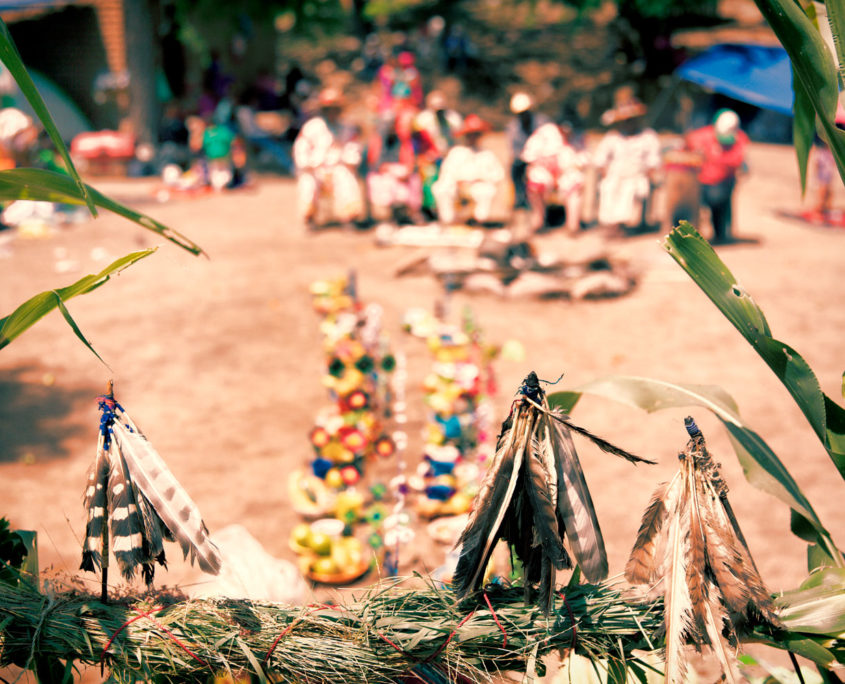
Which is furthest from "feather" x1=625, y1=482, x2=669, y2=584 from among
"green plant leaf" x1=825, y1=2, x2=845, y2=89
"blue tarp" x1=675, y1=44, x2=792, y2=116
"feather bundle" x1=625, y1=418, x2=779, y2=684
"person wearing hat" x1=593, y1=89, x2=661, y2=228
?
"person wearing hat" x1=593, y1=89, x2=661, y2=228

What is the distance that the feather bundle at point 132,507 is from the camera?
1822mm

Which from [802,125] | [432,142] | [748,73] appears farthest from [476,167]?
[802,125]

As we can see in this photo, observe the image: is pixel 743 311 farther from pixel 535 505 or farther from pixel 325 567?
pixel 325 567

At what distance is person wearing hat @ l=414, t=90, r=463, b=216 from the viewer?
1036 centimetres

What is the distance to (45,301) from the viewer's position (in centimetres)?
184

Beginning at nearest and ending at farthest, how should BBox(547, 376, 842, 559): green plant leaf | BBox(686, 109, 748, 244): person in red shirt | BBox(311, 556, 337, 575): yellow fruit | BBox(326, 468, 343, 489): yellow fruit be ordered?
1. BBox(547, 376, 842, 559): green plant leaf
2. BBox(311, 556, 337, 575): yellow fruit
3. BBox(326, 468, 343, 489): yellow fruit
4. BBox(686, 109, 748, 244): person in red shirt

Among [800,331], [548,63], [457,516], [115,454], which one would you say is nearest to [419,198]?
[800,331]

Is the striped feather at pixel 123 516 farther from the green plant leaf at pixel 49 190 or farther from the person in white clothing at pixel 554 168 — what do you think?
the person in white clothing at pixel 554 168

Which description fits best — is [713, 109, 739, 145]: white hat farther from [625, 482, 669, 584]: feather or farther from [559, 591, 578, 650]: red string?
[559, 591, 578, 650]: red string

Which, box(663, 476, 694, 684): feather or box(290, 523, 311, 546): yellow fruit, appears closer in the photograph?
box(663, 476, 694, 684): feather

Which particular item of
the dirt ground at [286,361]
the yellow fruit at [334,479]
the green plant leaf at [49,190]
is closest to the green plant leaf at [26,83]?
the green plant leaf at [49,190]

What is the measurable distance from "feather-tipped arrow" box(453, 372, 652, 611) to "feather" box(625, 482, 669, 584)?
0.10m

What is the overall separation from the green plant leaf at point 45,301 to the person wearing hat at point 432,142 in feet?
28.9

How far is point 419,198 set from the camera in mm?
10562
